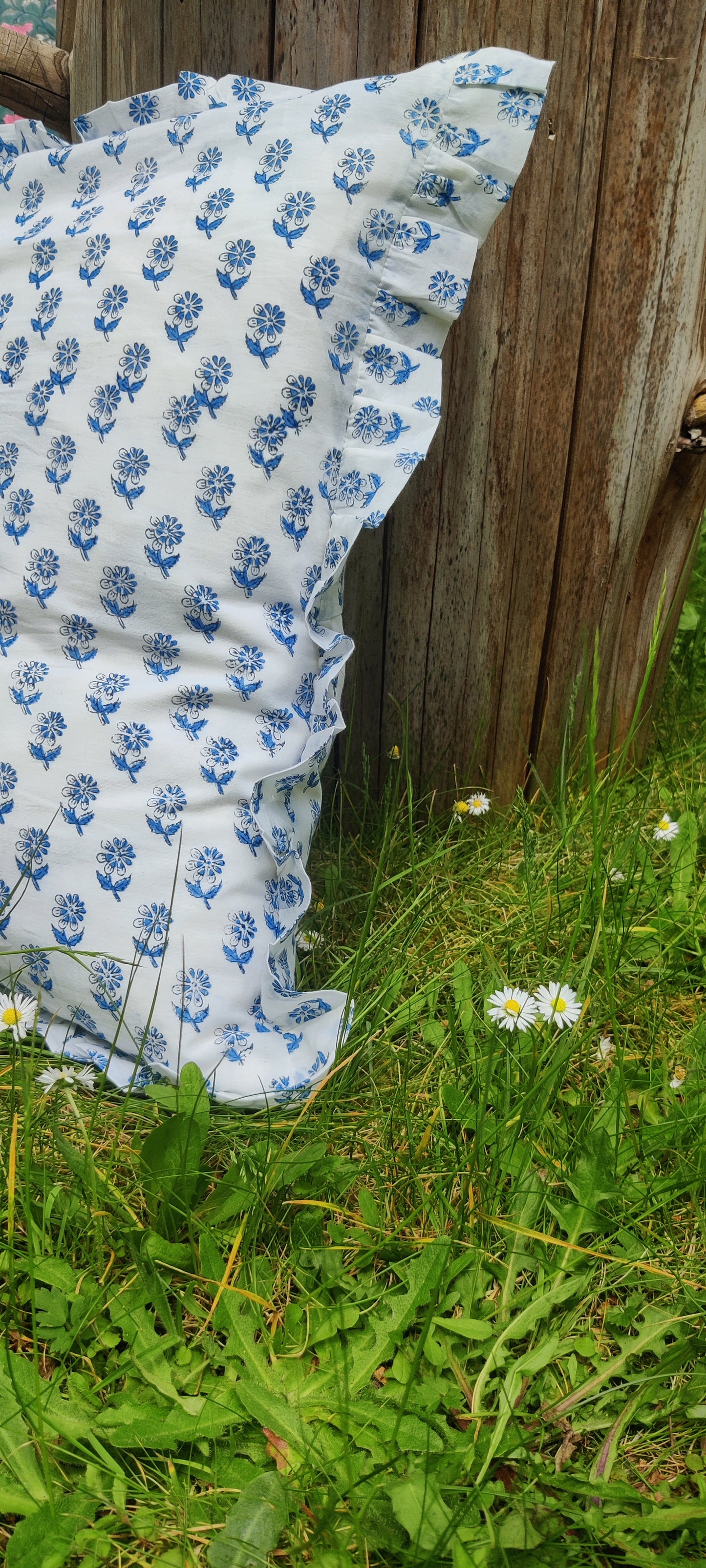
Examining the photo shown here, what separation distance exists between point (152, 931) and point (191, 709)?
217 millimetres

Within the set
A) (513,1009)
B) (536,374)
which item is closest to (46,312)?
(536,374)

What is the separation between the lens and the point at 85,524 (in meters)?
1.03

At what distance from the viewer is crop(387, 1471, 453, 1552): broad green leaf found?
66cm

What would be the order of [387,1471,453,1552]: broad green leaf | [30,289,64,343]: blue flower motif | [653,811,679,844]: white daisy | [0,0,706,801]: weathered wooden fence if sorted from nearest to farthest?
[387,1471,453,1552]: broad green leaf < [30,289,64,343]: blue flower motif < [0,0,706,801]: weathered wooden fence < [653,811,679,844]: white daisy

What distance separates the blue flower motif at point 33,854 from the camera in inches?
40.3

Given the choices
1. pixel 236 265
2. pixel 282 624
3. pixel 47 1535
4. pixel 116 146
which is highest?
pixel 116 146

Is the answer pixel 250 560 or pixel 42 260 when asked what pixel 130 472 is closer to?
pixel 250 560

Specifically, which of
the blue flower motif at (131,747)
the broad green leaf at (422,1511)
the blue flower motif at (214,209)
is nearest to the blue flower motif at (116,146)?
the blue flower motif at (214,209)

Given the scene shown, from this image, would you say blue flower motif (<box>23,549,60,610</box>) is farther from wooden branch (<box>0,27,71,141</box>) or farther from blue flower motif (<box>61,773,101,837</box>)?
wooden branch (<box>0,27,71,141</box>)

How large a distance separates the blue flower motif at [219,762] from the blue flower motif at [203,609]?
10 centimetres

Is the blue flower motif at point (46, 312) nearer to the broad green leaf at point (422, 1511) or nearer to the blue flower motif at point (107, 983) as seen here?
the blue flower motif at point (107, 983)

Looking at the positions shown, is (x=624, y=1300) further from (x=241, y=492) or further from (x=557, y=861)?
(x=241, y=492)

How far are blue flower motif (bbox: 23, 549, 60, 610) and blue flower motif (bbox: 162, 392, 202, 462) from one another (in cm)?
16

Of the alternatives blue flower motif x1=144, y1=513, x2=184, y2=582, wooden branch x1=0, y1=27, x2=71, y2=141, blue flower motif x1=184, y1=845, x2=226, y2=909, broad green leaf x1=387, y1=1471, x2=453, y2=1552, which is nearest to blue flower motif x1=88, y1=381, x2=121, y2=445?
blue flower motif x1=144, y1=513, x2=184, y2=582
